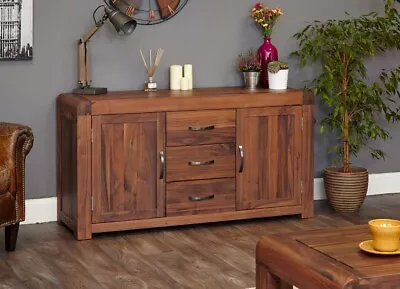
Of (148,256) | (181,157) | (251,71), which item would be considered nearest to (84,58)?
(181,157)

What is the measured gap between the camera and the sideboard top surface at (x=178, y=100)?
5016 mm

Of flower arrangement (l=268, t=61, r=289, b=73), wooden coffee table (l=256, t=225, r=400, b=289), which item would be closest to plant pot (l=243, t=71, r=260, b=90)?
flower arrangement (l=268, t=61, r=289, b=73)

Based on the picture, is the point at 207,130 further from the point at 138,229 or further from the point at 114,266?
the point at 114,266

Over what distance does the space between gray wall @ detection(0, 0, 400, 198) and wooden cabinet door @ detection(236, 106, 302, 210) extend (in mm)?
502

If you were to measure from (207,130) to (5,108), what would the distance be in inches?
45.2

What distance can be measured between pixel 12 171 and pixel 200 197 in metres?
1.14

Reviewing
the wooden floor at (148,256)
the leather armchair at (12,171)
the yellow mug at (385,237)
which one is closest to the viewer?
the yellow mug at (385,237)

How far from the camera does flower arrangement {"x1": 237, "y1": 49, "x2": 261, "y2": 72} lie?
18.5 feet

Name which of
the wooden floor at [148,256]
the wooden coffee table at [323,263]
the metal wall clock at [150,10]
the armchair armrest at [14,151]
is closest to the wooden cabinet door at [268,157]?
the wooden floor at [148,256]

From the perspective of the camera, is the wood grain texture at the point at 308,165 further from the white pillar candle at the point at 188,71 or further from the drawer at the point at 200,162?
the white pillar candle at the point at 188,71

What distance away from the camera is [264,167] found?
5.46 metres

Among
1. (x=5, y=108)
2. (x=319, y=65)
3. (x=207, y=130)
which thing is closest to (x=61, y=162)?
(x=5, y=108)

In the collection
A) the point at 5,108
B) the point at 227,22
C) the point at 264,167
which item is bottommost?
the point at 264,167

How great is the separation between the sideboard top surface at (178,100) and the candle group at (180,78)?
2.5 inches
